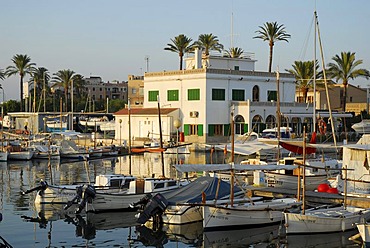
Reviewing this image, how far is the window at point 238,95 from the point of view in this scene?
235 feet

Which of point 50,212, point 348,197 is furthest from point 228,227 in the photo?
point 50,212

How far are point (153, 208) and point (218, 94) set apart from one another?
44722 mm

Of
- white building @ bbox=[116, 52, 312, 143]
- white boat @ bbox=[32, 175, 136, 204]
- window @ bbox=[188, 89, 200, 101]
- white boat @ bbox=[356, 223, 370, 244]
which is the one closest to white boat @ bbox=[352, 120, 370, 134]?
white building @ bbox=[116, 52, 312, 143]

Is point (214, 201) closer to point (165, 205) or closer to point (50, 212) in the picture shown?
point (165, 205)

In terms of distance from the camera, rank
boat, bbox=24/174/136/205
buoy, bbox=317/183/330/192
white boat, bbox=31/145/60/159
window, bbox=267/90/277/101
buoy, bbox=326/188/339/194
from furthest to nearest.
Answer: window, bbox=267/90/277/101, white boat, bbox=31/145/60/159, buoy, bbox=317/183/330/192, buoy, bbox=326/188/339/194, boat, bbox=24/174/136/205

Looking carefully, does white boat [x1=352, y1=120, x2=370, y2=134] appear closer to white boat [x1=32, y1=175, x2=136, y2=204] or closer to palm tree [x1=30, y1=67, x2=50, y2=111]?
white boat [x1=32, y1=175, x2=136, y2=204]

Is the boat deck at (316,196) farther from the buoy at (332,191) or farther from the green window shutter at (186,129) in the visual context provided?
the green window shutter at (186,129)

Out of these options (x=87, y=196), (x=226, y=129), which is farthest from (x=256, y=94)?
(x=87, y=196)

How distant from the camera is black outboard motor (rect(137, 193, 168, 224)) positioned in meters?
26.2

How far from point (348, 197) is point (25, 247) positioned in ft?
51.4

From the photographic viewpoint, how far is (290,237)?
977 inches

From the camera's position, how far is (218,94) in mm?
70062

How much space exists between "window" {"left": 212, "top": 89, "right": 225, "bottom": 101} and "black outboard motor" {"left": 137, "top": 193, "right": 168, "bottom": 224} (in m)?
44.0

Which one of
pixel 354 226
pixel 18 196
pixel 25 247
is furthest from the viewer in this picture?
pixel 18 196
